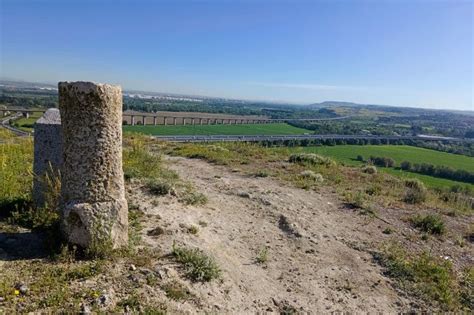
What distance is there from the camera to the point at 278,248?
6.30 m

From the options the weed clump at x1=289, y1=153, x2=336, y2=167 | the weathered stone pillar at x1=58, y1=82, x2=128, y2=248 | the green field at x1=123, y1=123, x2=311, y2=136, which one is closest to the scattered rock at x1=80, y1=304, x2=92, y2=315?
the weathered stone pillar at x1=58, y1=82, x2=128, y2=248

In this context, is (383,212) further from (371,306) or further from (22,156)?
(22,156)

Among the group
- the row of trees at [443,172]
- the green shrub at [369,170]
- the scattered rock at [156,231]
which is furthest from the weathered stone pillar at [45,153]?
the row of trees at [443,172]

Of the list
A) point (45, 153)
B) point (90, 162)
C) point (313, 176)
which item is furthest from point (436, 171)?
point (90, 162)

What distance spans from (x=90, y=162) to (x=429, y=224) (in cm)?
713

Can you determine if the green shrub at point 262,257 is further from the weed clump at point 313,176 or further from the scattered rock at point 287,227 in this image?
the weed clump at point 313,176

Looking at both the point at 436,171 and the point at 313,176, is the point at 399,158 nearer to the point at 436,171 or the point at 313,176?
the point at 436,171

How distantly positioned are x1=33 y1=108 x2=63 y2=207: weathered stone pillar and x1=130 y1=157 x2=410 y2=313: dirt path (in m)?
1.76

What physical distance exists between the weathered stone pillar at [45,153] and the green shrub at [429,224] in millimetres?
7458

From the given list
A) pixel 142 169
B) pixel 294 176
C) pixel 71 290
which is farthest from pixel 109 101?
pixel 294 176

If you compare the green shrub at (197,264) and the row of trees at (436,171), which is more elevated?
the green shrub at (197,264)

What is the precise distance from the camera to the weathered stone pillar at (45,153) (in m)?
5.79

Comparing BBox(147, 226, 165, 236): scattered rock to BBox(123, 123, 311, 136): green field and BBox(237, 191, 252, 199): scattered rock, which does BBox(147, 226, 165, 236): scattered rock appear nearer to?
BBox(237, 191, 252, 199): scattered rock

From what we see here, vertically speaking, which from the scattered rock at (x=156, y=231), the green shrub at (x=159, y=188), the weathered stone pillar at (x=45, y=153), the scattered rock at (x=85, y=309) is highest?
the weathered stone pillar at (x=45, y=153)
